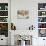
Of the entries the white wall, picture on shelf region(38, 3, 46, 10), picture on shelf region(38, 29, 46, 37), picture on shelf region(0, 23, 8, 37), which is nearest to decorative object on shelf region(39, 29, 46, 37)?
picture on shelf region(38, 29, 46, 37)

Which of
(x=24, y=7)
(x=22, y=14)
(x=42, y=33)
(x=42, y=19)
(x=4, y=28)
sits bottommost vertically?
(x=42, y=33)

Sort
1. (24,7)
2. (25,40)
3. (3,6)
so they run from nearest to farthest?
(25,40) < (24,7) < (3,6)

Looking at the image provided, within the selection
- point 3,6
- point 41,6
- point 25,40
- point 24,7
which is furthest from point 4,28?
point 41,6

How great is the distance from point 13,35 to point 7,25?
0.64 m

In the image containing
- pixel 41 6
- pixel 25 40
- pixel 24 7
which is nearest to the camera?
pixel 25 40

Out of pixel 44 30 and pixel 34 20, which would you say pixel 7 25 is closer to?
pixel 34 20

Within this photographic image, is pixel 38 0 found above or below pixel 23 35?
above

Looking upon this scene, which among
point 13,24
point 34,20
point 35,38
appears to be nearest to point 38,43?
point 35,38

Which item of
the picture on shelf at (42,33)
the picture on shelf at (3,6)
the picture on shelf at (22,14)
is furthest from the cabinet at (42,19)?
the picture on shelf at (3,6)

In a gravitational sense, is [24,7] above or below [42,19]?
above

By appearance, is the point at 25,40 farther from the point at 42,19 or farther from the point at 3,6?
the point at 3,6

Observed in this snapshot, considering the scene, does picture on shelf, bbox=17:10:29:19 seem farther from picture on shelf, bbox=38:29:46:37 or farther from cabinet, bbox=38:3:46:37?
picture on shelf, bbox=38:29:46:37

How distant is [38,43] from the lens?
6227 millimetres

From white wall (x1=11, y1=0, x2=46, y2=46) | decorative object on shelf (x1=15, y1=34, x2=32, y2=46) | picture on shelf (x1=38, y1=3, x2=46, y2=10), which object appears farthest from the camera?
Result: picture on shelf (x1=38, y1=3, x2=46, y2=10)
